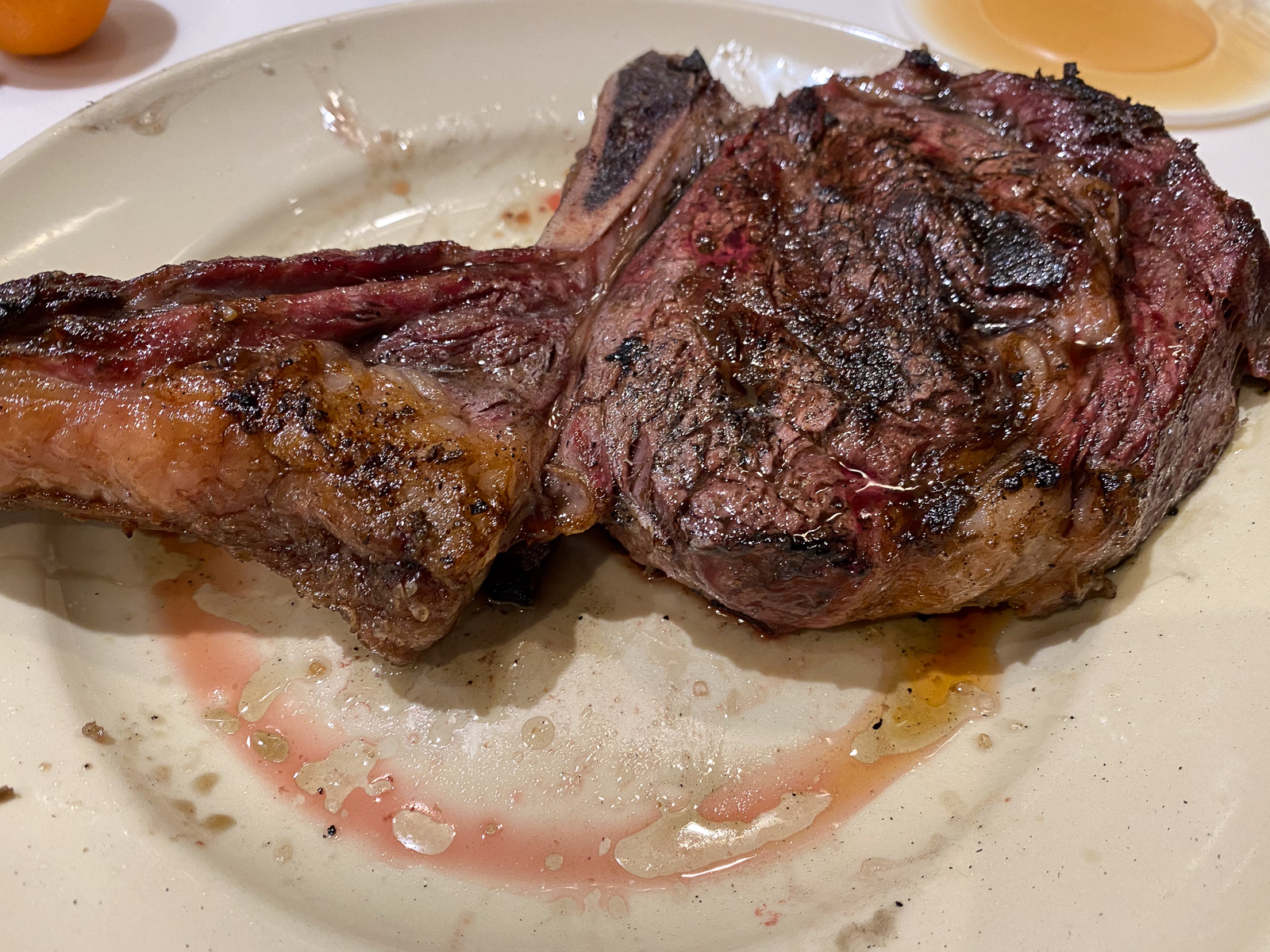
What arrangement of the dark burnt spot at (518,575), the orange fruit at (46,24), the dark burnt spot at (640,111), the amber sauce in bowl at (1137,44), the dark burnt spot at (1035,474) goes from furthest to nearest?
the amber sauce in bowl at (1137,44)
the orange fruit at (46,24)
the dark burnt spot at (640,111)
the dark burnt spot at (518,575)
the dark burnt spot at (1035,474)

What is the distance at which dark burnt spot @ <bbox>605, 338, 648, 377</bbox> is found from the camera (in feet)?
6.81

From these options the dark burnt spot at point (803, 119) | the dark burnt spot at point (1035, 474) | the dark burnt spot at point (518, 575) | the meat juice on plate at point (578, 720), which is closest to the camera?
the dark burnt spot at point (1035, 474)

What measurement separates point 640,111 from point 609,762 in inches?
78.3

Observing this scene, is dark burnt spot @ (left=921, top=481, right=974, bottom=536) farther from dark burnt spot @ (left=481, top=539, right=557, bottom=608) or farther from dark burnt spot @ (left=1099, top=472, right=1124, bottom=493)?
dark burnt spot @ (left=481, top=539, right=557, bottom=608)

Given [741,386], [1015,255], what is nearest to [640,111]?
[741,386]

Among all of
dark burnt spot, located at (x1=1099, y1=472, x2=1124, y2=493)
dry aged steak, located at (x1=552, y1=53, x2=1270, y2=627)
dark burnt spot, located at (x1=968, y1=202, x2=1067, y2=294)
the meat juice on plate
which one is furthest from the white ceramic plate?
dark burnt spot, located at (x1=968, y1=202, x2=1067, y2=294)

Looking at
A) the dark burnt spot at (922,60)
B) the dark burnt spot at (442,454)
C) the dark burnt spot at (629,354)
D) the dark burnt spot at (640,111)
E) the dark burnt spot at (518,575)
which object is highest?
the dark burnt spot at (922,60)

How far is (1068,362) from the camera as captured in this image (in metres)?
2.00

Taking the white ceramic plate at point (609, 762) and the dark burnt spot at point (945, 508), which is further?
the dark burnt spot at point (945, 508)

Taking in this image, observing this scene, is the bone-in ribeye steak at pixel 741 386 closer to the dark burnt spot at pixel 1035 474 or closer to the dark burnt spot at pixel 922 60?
the dark burnt spot at pixel 1035 474

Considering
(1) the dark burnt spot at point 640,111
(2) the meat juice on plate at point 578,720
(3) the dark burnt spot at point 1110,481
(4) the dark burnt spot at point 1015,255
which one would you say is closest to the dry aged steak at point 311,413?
(2) the meat juice on plate at point 578,720

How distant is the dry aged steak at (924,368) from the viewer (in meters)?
1.90

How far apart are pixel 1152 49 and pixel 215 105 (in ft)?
13.5

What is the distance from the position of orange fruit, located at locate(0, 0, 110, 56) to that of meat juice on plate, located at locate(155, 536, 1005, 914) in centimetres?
248
